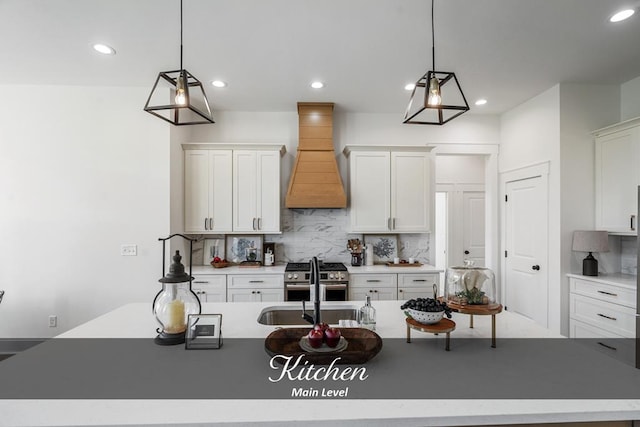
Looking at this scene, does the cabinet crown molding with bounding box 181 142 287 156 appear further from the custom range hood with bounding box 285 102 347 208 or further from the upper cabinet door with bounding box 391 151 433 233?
the upper cabinet door with bounding box 391 151 433 233

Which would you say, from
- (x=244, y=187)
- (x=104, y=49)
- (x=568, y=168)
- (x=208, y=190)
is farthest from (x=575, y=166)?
(x=104, y=49)

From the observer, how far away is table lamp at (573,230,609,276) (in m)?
2.83

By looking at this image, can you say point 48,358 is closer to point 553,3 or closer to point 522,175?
point 553,3

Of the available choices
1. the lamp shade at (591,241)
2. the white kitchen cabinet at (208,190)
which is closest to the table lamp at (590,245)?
the lamp shade at (591,241)

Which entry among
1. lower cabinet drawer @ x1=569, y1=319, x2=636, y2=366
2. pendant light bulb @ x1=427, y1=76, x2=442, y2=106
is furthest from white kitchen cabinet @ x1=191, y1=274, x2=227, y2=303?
lower cabinet drawer @ x1=569, y1=319, x2=636, y2=366

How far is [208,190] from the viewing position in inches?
145

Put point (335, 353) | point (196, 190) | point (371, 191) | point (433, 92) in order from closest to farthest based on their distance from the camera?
1. point (335, 353)
2. point (433, 92)
3. point (196, 190)
4. point (371, 191)

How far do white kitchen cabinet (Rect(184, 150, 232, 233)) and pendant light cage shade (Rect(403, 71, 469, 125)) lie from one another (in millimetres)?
2314

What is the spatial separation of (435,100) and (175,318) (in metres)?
1.79

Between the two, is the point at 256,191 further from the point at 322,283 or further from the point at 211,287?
the point at 322,283

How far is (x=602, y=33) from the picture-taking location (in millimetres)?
2301

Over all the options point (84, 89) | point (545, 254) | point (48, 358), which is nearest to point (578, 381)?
point (48, 358)

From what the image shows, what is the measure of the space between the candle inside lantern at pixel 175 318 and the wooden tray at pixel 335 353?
46 centimetres

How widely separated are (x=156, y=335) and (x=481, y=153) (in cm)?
434
